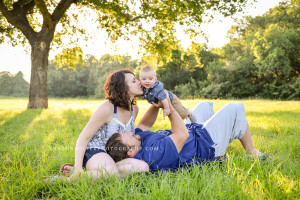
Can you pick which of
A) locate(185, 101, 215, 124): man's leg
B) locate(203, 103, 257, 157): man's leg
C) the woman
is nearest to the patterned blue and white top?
the woman

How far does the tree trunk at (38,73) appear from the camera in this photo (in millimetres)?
12406

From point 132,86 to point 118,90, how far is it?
0.69ft

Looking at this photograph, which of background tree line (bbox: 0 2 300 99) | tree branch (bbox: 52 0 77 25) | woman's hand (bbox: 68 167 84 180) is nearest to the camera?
woman's hand (bbox: 68 167 84 180)

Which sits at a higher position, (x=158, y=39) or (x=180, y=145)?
(x=158, y=39)

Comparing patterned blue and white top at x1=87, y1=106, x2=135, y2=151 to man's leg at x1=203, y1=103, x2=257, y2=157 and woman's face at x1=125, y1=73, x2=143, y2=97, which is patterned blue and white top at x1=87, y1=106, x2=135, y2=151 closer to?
woman's face at x1=125, y1=73, x2=143, y2=97

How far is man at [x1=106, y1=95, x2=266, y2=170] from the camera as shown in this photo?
9.11 ft

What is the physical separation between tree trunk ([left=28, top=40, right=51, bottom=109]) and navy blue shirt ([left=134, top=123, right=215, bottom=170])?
36.6 ft

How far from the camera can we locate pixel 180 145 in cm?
280

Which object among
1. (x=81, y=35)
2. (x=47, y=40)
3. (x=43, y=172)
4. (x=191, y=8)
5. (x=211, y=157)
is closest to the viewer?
(x=43, y=172)

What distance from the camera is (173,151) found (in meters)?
2.75

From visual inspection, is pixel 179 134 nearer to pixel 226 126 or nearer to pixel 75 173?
pixel 226 126

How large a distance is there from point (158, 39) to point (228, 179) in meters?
12.2

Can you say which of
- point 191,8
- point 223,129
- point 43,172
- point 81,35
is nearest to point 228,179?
point 223,129

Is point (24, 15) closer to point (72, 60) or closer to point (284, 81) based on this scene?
point (72, 60)
